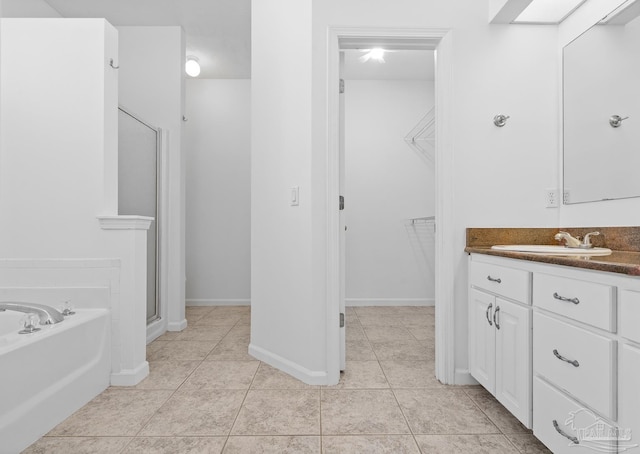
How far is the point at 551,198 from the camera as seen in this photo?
201 centimetres

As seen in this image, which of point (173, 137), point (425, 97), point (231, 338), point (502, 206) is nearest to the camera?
point (502, 206)

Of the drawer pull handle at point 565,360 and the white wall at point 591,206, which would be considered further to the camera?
the white wall at point 591,206

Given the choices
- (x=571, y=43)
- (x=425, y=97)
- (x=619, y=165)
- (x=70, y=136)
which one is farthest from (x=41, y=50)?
(x=425, y=97)

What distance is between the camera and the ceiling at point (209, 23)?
114 inches

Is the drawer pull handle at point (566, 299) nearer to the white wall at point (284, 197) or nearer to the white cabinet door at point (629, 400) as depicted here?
the white cabinet door at point (629, 400)

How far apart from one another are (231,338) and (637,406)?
8.10 ft

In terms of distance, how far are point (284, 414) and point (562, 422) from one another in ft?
3.58

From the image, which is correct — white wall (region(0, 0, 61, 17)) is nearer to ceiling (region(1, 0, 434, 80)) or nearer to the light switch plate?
ceiling (region(1, 0, 434, 80))

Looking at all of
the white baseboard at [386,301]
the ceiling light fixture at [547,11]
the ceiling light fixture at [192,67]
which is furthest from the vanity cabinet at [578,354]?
the ceiling light fixture at [192,67]

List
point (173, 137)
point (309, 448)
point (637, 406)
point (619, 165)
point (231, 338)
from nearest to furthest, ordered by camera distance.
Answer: point (637, 406) < point (309, 448) < point (619, 165) < point (231, 338) < point (173, 137)

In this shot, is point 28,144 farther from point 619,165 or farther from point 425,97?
point 425,97

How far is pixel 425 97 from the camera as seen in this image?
3984mm

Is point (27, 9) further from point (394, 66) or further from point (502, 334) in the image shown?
point (502, 334)

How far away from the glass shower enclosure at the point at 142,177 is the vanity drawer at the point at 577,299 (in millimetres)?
2597
